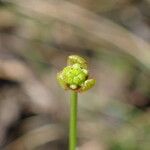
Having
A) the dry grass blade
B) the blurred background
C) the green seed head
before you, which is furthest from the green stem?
the dry grass blade

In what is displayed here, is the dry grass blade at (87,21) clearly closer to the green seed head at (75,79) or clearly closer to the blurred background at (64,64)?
the blurred background at (64,64)

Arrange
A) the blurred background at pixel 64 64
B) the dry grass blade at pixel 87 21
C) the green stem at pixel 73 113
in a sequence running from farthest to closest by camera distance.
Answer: the dry grass blade at pixel 87 21
the blurred background at pixel 64 64
the green stem at pixel 73 113

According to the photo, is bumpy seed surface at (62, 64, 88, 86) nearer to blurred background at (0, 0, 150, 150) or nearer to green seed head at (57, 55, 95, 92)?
green seed head at (57, 55, 95, 92)

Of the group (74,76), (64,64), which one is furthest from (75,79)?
(64,64)

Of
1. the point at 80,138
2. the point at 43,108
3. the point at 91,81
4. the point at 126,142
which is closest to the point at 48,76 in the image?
the point at 43,108

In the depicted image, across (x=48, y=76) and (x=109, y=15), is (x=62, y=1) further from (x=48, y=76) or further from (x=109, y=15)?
(x=48, y=76)

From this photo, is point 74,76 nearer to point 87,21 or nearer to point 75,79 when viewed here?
point 75,79

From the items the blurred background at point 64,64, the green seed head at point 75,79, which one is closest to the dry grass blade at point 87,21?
the blurred background at point 64,64

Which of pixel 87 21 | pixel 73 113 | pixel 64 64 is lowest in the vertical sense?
pixel 73 113

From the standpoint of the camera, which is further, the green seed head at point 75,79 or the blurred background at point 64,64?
the blurred background at point 64,64
